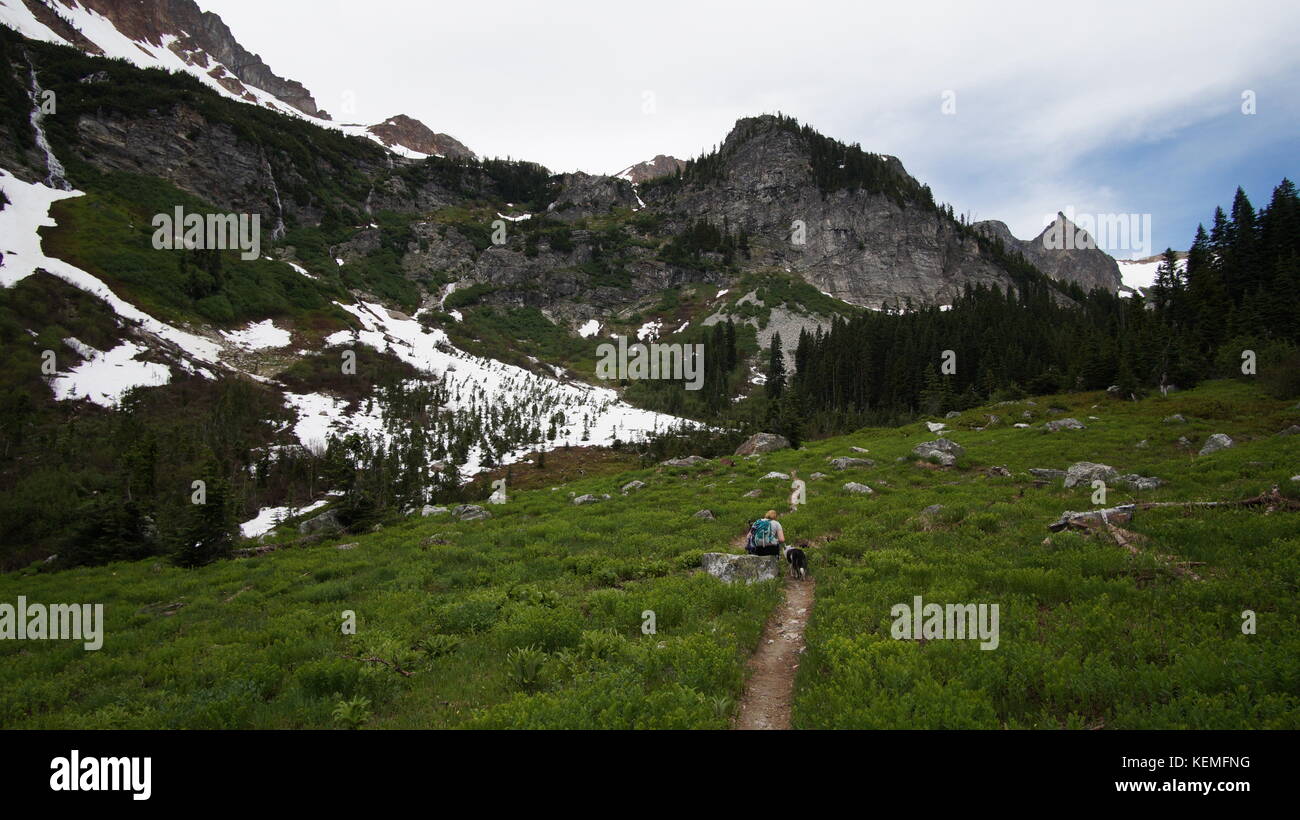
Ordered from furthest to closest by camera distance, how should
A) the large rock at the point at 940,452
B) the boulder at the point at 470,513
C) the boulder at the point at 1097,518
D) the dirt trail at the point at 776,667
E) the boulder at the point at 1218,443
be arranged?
the large rock at the point at 940,452 → the boulder at the point at 470,513 → the boulder at the point at 1218,443 → the boulder at the point at 1097,518 → the dirt trail at the point at 776,667

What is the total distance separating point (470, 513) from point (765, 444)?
2765 centimetres

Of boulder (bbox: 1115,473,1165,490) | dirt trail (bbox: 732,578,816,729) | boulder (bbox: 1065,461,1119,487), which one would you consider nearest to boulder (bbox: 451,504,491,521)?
dirt trail (bbox: 732,578,816,729)

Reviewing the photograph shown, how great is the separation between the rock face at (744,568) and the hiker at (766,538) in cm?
100

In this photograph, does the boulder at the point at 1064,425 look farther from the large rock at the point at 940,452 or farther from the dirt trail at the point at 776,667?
the dirt trail at the point at 776,667

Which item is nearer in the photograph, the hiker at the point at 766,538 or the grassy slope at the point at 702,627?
the grassy slope at the point at 702,627

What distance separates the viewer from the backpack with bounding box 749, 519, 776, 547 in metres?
15.2

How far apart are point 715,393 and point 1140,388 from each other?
7611 centimetres

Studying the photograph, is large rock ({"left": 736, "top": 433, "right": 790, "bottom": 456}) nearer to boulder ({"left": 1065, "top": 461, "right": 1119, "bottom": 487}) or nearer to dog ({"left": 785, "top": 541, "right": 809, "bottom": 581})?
boulder ({"left": 1065, "top": 461, "right": 1119, "bottom": 487})

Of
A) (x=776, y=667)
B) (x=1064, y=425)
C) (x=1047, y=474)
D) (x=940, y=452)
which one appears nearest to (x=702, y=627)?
(x=776, y=667)

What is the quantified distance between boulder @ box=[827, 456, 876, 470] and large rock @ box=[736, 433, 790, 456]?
471 inches

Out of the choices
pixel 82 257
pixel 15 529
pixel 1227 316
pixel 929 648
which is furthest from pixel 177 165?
pixel 1227 316

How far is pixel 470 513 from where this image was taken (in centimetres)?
2933

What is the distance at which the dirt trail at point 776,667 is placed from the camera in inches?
277

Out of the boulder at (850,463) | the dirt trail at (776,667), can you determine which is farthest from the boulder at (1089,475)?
the dirt trail at (776,667)
